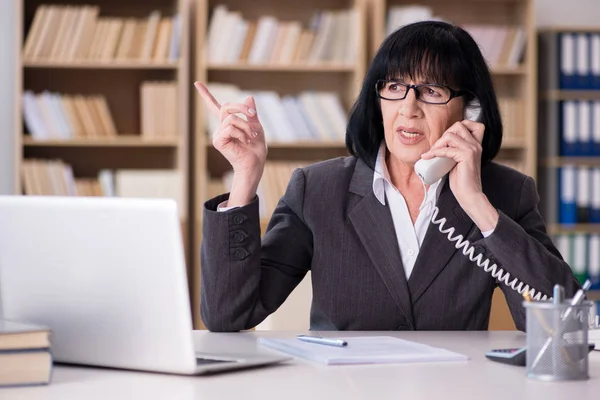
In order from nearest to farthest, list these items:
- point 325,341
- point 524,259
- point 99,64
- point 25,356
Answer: point 25,356
point 325,341
point 524,259
point 99,64

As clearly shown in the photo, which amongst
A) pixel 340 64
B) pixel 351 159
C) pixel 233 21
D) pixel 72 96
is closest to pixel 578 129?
pixel 340 64

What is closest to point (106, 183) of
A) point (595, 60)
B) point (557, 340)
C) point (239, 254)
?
point (595, 60)

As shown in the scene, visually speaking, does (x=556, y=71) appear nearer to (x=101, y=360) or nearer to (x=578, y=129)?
(x=578, y=129)

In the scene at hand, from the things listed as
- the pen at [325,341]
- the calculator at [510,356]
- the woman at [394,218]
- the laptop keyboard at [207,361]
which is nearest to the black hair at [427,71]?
the woman at [394,218]

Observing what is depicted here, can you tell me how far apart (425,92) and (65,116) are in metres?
2.99

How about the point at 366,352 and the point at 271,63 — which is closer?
the point at 366,352

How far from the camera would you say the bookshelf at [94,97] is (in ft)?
15.1

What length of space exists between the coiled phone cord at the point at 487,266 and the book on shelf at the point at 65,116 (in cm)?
304

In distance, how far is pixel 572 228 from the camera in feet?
15.8

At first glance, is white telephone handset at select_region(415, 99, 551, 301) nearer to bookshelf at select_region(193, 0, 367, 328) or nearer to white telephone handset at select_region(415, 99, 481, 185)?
white telephone handset at select_region(415, 99, 481, 185)

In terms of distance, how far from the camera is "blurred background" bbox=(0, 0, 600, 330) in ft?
15.1

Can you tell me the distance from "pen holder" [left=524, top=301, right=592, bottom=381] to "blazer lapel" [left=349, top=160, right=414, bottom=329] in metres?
0.64

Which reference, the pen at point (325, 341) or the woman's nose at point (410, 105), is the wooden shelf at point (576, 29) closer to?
the woman's nose at point (410, 105)

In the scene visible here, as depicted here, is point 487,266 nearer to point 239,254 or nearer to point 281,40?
point 239,254
